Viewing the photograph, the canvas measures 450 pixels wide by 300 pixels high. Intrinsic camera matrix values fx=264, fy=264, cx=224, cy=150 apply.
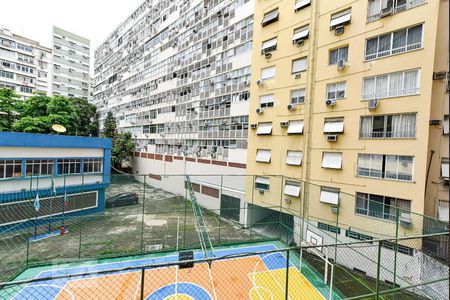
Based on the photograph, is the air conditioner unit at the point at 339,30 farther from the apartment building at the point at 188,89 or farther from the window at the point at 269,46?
the apartment building at the point at 188,89

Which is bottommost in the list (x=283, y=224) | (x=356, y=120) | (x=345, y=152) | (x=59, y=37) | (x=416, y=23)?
(x=283, y=224)

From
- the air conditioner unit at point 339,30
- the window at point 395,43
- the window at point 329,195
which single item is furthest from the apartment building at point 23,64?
the window at point 395,43

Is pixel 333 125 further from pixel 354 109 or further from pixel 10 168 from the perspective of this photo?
pixel 10 168

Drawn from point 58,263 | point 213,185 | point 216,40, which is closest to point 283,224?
point 213,185

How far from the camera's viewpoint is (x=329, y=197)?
524 inches

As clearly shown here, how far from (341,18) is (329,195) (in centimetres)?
893

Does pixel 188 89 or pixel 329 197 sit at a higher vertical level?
pixel 188 89

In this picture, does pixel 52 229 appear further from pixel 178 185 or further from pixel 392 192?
pixel 392 192

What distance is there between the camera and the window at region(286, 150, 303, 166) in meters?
14.8

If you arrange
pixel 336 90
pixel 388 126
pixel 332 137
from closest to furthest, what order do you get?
1. pixel 388 126
2. pixel 332 137
3. pixel 336 90

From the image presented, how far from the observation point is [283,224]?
1459 centimetres

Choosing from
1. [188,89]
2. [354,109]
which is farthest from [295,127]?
[188,89]

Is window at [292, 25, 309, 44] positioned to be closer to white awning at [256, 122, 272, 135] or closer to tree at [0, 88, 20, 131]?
white awning at [256, 122, 272, 135]

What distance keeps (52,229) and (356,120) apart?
56.1ft
